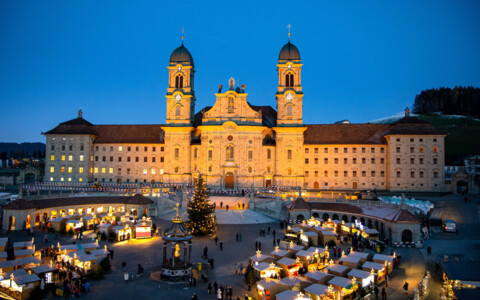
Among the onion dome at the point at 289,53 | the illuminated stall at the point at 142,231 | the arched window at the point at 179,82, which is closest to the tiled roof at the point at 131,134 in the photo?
the arched window at the point at 179,82

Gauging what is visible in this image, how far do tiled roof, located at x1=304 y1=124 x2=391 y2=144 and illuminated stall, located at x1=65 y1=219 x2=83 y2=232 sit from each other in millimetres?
42293

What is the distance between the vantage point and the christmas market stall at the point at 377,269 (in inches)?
1085

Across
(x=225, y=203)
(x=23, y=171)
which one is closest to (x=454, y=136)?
(x=225, y=203)

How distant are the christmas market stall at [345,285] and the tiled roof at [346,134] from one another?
4781 cm

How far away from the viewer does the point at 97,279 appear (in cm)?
2830

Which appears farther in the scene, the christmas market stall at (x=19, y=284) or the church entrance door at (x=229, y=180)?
the church entrance door at (x=229, y=180)

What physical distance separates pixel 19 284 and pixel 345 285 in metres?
19.9

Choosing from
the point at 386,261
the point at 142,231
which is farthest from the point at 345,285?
the point at 142,231

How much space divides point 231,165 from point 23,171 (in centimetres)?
4722

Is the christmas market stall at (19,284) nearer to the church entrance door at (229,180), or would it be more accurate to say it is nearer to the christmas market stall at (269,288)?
the christmas market stall at (269,288)

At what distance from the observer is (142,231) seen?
4134 centimetres

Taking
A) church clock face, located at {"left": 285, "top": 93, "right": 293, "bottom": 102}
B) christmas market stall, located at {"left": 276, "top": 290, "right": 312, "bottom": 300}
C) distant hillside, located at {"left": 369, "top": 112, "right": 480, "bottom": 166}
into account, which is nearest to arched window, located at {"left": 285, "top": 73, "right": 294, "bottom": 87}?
church clock face, located at {"left": 285, "top": 93, "right": 293, "bottom": 102}

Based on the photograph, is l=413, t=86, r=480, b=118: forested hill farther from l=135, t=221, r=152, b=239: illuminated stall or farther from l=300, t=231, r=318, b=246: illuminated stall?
l=135, t=221, r=152, b=239: illuminated stall

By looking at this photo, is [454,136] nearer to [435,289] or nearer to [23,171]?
[435,289]
